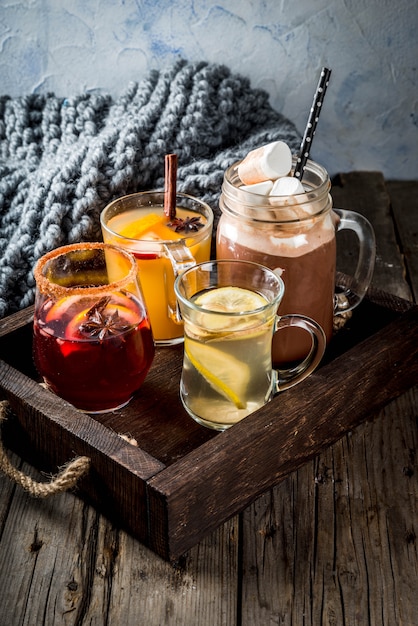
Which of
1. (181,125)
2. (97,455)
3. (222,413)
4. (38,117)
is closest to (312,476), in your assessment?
(222,413)

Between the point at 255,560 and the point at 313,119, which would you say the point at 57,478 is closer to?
the point at 255,560

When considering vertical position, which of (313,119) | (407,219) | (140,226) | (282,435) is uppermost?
(313,119)

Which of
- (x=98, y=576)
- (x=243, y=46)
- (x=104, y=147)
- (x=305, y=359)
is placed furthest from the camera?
(x=243, y=46)

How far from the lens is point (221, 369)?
0.76m

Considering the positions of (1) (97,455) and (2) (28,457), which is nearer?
(1) (97,455)

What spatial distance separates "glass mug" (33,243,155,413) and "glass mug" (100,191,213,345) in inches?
2.0

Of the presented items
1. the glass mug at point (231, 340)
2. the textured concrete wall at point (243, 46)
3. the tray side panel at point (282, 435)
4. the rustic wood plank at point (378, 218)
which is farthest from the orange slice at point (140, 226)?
the textured concrete wall at point (243, 46)

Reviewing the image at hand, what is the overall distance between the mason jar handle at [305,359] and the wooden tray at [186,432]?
0.05 feet

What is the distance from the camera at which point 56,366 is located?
30.8 inches

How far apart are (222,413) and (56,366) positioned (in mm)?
174

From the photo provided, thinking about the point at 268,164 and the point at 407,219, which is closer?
the point at 268,164

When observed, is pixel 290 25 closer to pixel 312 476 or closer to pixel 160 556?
pixel 312 476

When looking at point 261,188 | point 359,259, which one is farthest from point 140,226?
point 359,259

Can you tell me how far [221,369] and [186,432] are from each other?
85mm
